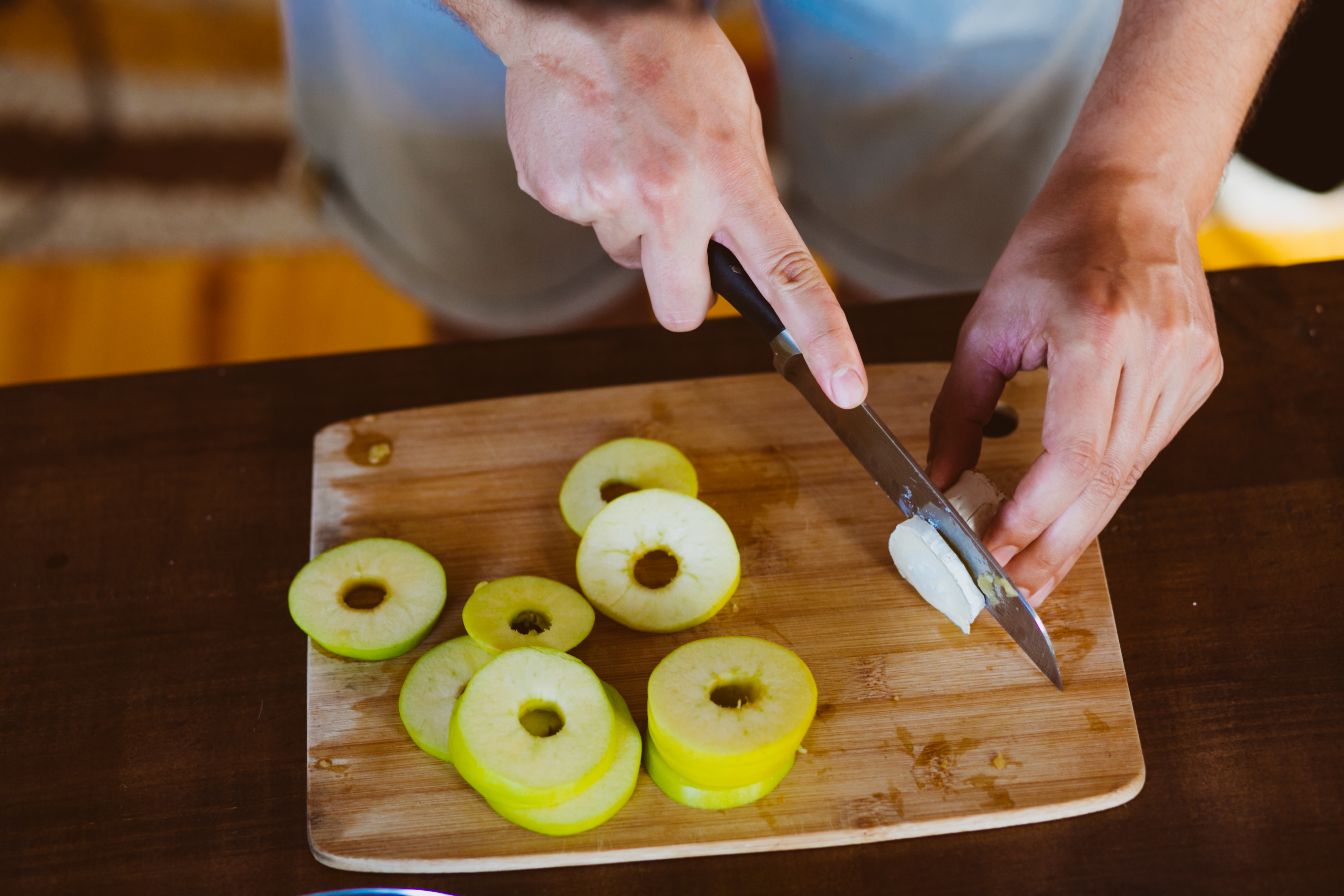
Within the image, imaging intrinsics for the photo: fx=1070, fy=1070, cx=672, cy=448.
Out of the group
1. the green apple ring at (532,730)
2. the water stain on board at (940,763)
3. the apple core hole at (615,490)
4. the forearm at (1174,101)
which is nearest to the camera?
the green apple ring at (532,730)

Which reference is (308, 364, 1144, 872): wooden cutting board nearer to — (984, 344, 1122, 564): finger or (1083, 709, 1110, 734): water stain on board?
(1083, 709, 1110, 734): water stain on board

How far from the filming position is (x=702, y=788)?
125 centimetres

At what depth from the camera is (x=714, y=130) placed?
1.27 metres

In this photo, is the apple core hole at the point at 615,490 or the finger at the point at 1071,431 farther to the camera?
the apple core hole at the point at 615,490

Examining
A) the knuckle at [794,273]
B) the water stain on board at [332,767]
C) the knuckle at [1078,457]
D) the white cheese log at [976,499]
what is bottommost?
the water stain on board at [332,767]

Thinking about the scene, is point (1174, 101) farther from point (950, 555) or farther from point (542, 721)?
point (542, 721)

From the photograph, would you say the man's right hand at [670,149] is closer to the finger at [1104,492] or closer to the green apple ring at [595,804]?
the finger at [1104,492]

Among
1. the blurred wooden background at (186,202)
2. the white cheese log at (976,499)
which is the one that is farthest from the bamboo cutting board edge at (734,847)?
the blurred wooden background at (186,202)

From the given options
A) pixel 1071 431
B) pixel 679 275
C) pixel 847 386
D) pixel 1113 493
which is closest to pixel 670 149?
pixel 679 275

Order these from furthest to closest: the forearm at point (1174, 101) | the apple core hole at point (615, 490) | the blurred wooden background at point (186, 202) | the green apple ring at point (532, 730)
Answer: the blurred wooden background at point (186, 202) → the apple core hole at point (615, 490) → the forearm at point (1174, 101) → the green apple ring at point (532, 730)

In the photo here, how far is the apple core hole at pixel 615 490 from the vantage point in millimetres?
1510

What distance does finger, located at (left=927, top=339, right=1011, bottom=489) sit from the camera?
1.40 metres

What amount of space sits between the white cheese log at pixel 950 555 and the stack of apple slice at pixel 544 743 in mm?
409

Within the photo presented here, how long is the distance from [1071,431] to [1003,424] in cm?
33
